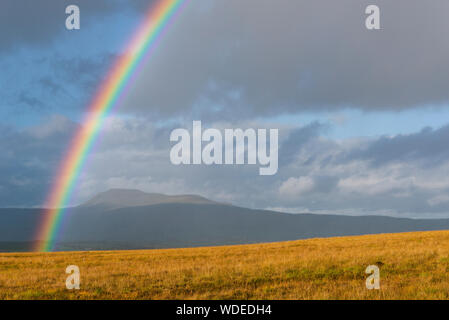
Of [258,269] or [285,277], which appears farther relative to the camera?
[258,269]

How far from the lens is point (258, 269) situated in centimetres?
2080

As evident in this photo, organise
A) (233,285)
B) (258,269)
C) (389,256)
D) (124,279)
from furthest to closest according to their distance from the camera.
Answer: (389,256) → (258,269) → (124,279) → (233,285)

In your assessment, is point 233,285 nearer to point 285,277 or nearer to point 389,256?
point 285,277
